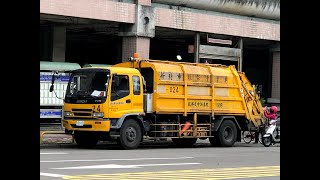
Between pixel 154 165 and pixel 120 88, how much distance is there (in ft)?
18.3

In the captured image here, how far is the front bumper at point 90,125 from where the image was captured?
19.7 metres

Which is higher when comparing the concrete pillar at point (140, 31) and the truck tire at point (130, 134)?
the concrete pillar at point (140, 31)

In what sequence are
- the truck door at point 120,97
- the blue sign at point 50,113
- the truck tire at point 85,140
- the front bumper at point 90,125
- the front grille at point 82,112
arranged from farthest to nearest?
the blue sign at point 50,113
the truck tire at point 85,140
the front grille at point 82,112
the truck door at point 120,97
the front bumper at point 90,125

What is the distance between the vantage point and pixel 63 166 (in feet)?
46.4

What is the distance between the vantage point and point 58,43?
3180 cm

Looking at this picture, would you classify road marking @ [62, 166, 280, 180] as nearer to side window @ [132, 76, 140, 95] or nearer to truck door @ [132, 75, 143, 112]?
truck door @ [132, 75, 143, 112]

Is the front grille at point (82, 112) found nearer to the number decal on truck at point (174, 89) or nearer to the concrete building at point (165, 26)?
the number decal on truck at point (174, 89)

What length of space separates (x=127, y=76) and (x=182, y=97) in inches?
96.3

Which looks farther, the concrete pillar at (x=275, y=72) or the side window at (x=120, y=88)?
the concrete pillar at (x=275, y=72)

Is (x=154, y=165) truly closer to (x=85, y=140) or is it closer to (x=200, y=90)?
(x=85, y=140)

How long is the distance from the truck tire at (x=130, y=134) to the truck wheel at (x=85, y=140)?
1.26 m

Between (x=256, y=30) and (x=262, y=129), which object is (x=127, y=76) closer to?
(x=262, y=129)

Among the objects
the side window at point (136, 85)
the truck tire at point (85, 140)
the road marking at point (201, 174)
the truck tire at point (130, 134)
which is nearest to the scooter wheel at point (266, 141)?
the truck tire at point (130, 134)
